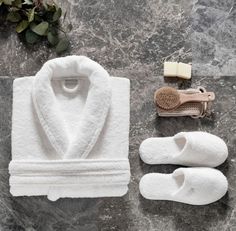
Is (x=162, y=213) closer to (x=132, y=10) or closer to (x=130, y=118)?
(x=130, y=118)

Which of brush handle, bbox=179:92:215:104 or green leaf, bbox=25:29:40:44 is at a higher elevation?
green leaf, bbox=25:29:40:44

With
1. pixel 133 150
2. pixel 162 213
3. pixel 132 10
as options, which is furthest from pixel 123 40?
pixel 162 213

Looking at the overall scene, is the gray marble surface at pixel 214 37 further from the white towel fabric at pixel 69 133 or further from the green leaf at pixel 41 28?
the green leaf at pixel 41 28

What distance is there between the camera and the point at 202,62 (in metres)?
1.66

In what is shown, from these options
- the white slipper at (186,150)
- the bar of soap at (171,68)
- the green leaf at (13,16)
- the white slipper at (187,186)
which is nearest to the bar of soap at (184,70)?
the bar of soap at (171,68)

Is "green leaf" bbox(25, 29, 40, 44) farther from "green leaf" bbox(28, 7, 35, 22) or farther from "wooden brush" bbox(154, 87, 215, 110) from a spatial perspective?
"wooden brush" bbox(154, 87, 215, 110)

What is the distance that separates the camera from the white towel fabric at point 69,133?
1.49 meters

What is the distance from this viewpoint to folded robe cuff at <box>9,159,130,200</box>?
1.49 m

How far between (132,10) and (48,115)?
1.44 ft

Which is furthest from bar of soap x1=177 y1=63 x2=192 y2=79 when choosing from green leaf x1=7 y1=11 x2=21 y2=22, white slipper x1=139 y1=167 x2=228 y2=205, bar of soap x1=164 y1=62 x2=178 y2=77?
green leaf x1=7 y1=11 x2=21 y2=22

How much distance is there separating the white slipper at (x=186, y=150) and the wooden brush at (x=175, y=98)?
9 cm

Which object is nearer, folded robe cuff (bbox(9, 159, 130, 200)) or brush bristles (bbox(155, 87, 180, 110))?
folded robe cuff (bbox(9, 159, 130, 200))

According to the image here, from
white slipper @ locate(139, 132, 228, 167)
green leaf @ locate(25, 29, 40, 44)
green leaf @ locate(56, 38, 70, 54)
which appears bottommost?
white slipper @ locate(139, 132, 228, 167)

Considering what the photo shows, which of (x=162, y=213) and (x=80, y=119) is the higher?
(x=80, y=119)
